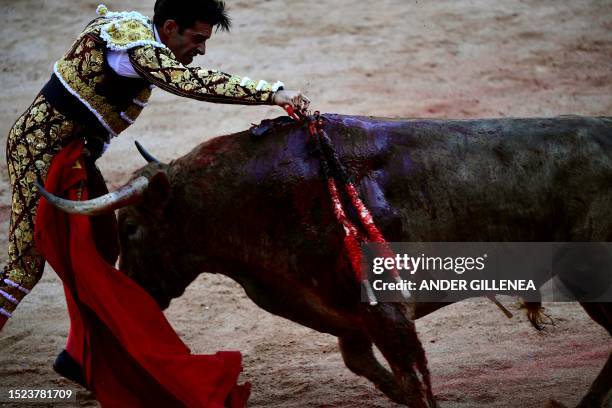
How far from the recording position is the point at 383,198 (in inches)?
141

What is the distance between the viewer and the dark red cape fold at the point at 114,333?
3.67 m

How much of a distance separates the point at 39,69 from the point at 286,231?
6.33 meters

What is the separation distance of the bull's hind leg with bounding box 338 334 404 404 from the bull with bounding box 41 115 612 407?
1.29 ft

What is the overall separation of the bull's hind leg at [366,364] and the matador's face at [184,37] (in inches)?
57.3

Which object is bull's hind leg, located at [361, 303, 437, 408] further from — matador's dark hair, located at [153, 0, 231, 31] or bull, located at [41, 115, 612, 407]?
matador's dark hair, located at [153, 0, 231, 31]

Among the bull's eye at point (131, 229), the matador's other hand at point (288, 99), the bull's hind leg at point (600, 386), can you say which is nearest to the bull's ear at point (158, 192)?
the bull's eye at point (131, 229)

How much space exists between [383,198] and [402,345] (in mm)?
574

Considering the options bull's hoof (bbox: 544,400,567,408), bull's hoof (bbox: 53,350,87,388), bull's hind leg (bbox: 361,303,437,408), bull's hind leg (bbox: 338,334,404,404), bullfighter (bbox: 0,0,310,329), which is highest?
bullfighter (bbox: 0,0,310,329)

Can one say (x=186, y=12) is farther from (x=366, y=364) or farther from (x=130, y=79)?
(x=366, y=364)

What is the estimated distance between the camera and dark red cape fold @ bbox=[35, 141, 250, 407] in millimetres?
3668

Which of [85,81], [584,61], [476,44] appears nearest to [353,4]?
[476,44]

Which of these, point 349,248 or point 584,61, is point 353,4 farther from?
point 349,248

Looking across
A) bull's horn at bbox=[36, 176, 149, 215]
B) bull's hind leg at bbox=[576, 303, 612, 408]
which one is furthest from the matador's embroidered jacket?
bull's hind leg at bbox=[576, 303, 612, 408]

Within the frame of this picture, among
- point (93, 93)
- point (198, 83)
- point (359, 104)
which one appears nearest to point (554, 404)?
point (198, 83)
